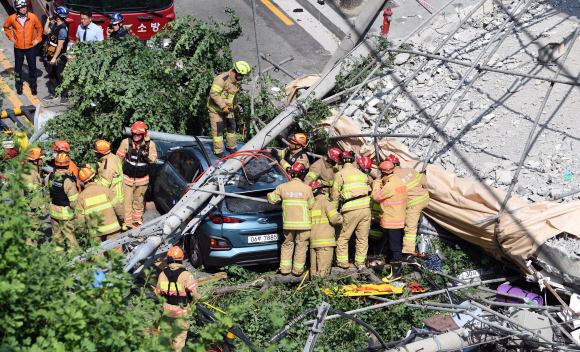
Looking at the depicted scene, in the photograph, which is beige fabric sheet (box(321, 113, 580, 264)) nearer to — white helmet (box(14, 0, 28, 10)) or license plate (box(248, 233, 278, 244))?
license plate (box(248, 233, 278, 244))

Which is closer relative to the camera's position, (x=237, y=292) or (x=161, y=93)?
(x=237, y=292)

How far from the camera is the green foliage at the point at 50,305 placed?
125 inches

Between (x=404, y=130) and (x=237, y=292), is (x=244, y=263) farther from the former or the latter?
(x=404, y=130)

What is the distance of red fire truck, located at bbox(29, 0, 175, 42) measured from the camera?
1030 centimetres

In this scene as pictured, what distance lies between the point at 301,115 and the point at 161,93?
90.0 inches

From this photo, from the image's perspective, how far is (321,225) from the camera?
7.16 metres

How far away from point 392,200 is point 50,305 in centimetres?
484

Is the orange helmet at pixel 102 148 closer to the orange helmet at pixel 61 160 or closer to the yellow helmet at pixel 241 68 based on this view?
the orange helmet at pixel 61 160

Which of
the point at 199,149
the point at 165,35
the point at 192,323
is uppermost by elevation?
the point at 165,35

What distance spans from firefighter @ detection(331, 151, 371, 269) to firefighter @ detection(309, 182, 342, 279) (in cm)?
15

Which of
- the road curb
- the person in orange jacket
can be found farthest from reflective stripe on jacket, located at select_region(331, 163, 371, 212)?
the road curb

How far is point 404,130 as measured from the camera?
28.3 ft

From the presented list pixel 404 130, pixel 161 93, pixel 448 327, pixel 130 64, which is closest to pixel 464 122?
pixel 404 130

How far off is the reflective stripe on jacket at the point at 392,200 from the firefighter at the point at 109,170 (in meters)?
3.54
